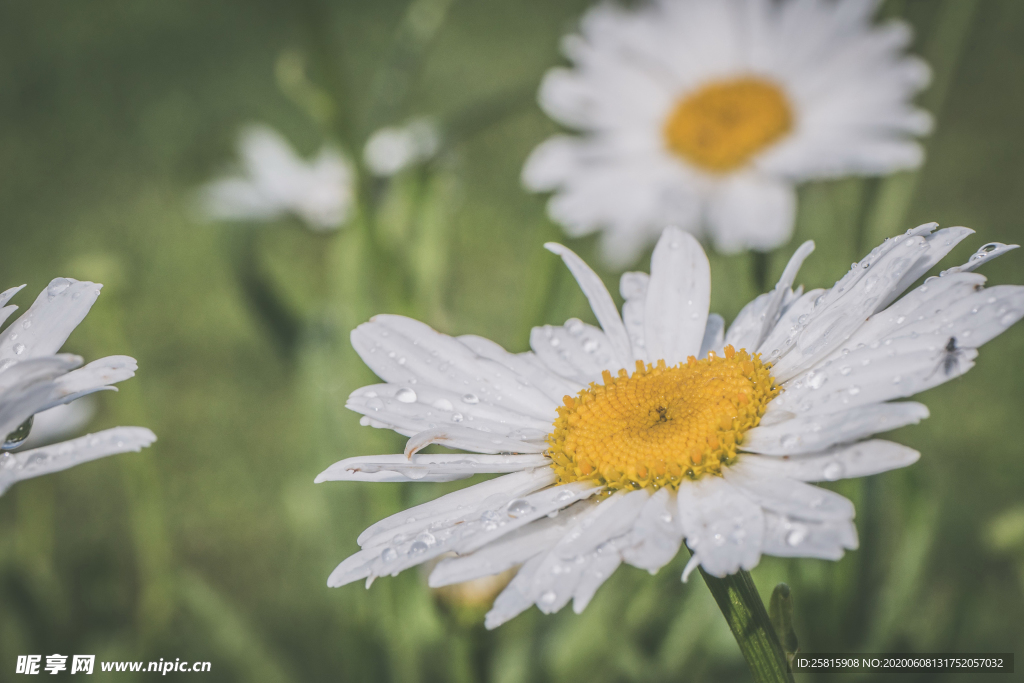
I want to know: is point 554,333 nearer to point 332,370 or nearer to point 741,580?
point 741,580

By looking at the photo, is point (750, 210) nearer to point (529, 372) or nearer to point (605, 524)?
point (529, 372)

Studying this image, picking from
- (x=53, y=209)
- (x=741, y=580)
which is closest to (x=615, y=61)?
(x=741, y=580)

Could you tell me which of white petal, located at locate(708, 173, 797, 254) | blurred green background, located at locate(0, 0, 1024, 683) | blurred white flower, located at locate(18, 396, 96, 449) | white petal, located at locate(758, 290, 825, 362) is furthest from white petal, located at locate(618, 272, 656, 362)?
blurred white flower, located at locate(18, 396, 96, 449)

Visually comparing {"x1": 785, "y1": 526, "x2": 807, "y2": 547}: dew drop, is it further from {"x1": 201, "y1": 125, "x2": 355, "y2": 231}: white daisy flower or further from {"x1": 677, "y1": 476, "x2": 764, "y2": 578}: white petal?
{"x1": 201, "y1": 125, "x2": 355, "y2": 231}: white daisy flower

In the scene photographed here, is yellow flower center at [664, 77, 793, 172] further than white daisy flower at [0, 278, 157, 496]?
Yes

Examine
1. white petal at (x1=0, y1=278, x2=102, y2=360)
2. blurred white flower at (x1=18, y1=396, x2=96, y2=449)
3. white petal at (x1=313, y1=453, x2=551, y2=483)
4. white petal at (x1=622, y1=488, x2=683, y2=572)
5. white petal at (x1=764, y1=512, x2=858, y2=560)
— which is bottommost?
white petal at (x1=764, y1=512, x2=858, y2=560)

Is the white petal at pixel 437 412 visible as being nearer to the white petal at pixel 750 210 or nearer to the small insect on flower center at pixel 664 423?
the small insect on flower center at pixel 664 423

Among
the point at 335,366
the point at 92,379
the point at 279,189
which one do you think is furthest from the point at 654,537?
the point at 279,189
